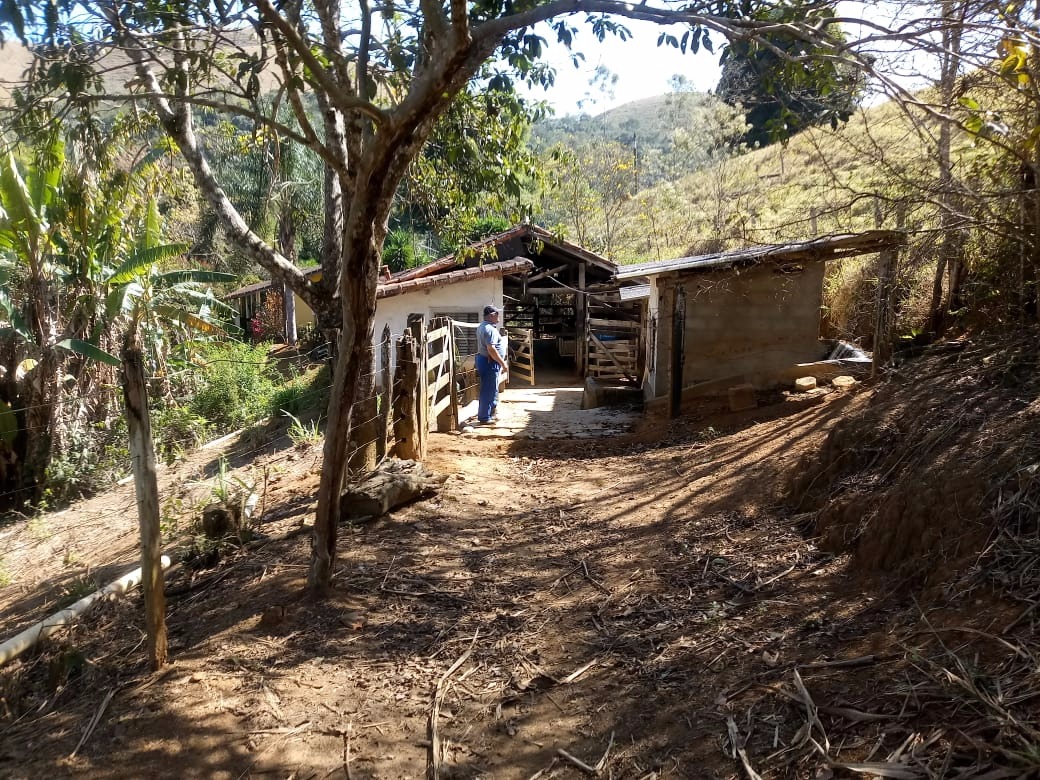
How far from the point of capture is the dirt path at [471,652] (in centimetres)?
314

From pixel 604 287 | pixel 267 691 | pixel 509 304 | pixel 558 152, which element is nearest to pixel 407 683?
pixel 267 691

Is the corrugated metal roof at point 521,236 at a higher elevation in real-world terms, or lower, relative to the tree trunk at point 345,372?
higher

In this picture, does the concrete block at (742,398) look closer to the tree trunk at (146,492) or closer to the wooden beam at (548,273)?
the tree trunk at (146,492)

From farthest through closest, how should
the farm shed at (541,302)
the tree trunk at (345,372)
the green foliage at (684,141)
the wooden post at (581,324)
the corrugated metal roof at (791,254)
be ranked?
the green foliage at (684,141) → the wooden post at (581,324) → the farm shed at (541,302) → the corrugated metal roof at (791,254) → the tree trunk at (345,372)

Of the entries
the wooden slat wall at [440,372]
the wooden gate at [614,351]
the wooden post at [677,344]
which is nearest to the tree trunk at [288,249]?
the wooden gate at [614,351]

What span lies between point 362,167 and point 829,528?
11.9 ft

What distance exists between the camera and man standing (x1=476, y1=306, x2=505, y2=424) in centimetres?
1070

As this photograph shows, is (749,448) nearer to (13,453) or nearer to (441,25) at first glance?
(441,25)

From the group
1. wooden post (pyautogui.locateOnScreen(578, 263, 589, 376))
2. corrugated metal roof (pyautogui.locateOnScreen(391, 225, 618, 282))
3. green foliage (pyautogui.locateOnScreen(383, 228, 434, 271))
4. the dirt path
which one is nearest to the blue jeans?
corrugated metal roof (pyautogui.locateOnScreen(391, 225, 618, 282))

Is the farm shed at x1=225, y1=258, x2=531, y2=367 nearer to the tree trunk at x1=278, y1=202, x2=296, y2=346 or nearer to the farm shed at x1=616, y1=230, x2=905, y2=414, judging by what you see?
the farm shed at x1=616, y1=230, x2=905, y2=414

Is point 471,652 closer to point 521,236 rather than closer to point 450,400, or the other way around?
point 450,400

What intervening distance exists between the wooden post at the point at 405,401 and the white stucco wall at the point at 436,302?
7538 millimetres

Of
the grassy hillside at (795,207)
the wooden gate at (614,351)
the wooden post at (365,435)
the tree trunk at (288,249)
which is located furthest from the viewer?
the tree trunk at (288,249)

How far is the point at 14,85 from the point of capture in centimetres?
487
